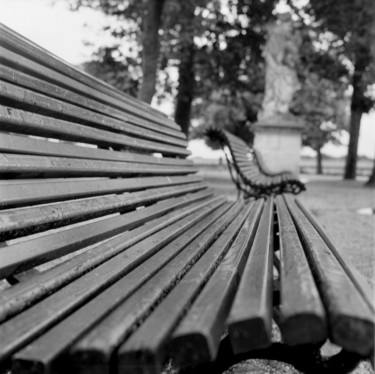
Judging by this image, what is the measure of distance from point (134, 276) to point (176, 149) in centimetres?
204

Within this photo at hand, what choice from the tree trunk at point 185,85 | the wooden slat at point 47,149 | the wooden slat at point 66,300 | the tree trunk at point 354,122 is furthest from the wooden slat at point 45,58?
the tree trunk at point 354,122

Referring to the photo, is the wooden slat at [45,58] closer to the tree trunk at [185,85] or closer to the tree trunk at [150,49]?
the tree trunk at [150,49]

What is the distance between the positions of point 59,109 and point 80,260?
2.02 ft

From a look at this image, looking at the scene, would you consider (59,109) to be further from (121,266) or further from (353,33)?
(353,33)

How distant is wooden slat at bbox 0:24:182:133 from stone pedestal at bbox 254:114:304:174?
6.69 meters

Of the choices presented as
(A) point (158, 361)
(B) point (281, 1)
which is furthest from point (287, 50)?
(A) point (158, 361)

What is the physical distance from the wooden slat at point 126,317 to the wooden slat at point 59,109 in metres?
0.66

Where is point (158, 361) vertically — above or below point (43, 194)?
below

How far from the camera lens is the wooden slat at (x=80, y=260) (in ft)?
3.32

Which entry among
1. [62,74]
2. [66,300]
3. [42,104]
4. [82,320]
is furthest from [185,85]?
[82,320]

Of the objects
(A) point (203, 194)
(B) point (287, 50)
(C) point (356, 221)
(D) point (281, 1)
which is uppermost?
(D) point (281, 1)

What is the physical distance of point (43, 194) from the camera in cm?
139

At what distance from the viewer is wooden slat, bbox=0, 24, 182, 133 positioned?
1532 mm

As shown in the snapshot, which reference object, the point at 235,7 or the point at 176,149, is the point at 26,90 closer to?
the point at 176,149
